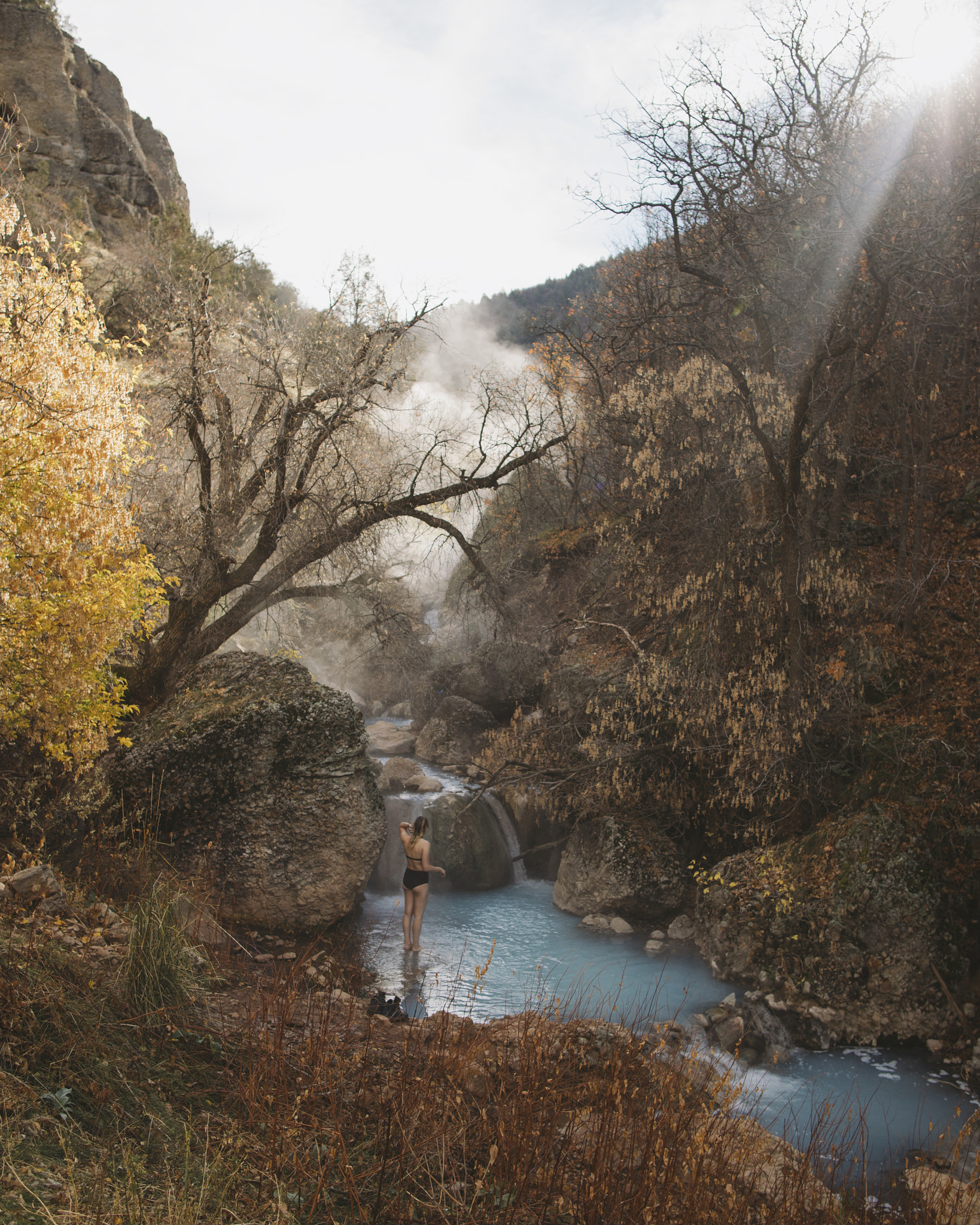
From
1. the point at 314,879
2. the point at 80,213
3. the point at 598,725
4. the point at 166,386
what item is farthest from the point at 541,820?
the point at 80,213

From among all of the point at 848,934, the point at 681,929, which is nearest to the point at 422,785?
the point at 681,929

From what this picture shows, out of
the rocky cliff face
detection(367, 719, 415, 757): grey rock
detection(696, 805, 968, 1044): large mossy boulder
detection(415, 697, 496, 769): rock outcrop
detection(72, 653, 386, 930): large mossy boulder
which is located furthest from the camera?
the rocky cliff face

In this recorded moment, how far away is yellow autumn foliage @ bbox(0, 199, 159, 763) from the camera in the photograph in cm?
628

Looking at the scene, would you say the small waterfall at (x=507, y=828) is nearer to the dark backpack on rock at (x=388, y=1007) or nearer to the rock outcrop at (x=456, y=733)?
the rock outcrop at (x=456, y=733)

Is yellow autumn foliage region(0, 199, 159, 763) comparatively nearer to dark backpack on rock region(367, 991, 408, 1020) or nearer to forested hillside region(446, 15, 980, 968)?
dark backpack on rock region(367, 991, 408, 1020)

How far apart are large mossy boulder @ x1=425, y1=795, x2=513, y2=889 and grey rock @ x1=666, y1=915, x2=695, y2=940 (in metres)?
2.98

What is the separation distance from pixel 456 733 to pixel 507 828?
3.56m

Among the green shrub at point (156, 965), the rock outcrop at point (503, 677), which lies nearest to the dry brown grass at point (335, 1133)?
the green shrub at point (156, 965)

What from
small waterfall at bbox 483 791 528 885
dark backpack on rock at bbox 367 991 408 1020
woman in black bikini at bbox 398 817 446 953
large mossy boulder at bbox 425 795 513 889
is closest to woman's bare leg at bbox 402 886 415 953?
woman in black bikini at bbox 398 817 446 953

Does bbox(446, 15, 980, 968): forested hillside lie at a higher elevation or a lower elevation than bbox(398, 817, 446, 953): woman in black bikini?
higher

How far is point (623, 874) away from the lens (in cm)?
1021

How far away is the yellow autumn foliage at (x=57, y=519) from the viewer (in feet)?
20.6

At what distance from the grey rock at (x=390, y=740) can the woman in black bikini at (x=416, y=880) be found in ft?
21.4

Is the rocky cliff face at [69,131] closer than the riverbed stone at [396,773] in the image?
No
